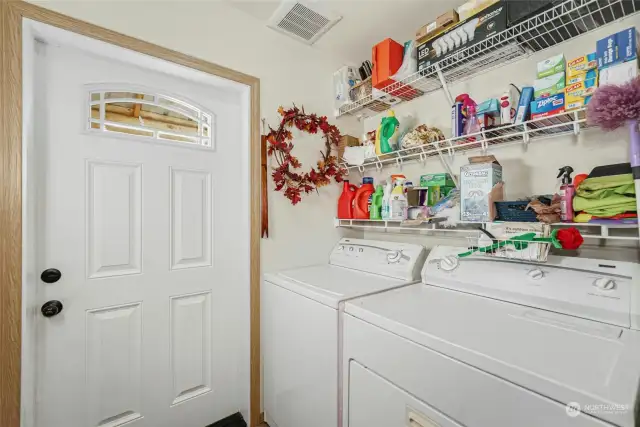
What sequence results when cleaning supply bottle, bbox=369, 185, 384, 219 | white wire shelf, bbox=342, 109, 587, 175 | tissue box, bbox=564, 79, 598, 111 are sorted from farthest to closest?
cleaning supply bottle, bbox=369, 185, 384, 219, white wire shelf, bbox=342, 109, 587, 175, tissue box, bbox=564, 79, 598, 111

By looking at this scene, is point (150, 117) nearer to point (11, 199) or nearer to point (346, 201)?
point (11, 199)

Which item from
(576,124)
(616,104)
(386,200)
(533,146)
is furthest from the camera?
(386,200)

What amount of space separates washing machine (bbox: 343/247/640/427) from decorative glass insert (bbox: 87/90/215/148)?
54.1 inches

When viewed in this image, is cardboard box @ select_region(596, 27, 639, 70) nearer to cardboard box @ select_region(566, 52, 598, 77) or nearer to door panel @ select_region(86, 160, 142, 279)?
cardboard box @ select_region(566, 52, 598, 77)

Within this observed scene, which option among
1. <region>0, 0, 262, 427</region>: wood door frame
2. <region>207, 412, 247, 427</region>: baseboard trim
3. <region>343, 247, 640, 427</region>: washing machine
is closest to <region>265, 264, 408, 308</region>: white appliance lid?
<region>343, 247, 640, 427</region>: washing machine

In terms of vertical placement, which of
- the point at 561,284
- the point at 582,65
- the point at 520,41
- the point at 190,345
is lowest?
the point at 190,345

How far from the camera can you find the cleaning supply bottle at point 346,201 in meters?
2.12

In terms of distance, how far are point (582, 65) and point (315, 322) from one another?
161 centimetres

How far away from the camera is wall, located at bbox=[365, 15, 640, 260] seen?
129 centimetres

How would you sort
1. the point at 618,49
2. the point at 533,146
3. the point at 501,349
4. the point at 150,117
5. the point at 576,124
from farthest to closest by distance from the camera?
the point at 150,117 → the point at 533,146 → the point at 576,124 → the point at 618,49 → the point at 501,349

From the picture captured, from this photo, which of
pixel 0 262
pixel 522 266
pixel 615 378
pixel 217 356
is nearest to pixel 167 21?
pixel 0 262

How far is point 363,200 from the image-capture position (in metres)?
2.03

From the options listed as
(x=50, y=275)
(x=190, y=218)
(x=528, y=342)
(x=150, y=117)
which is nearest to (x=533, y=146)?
(x=528, y=342)

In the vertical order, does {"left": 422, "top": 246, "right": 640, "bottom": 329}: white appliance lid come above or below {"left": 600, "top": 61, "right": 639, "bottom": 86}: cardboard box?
below
